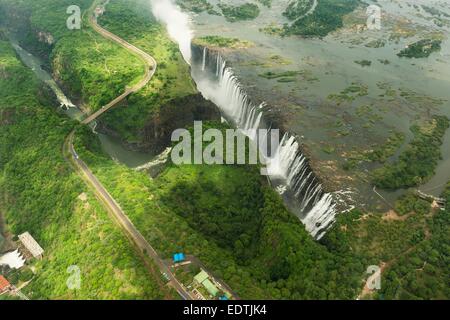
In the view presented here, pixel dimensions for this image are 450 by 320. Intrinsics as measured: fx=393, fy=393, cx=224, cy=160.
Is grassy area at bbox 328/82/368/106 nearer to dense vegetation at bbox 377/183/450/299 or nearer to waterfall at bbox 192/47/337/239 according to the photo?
waterfall at bbox 192/47/337/239

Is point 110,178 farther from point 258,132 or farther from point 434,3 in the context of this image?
point 434,3

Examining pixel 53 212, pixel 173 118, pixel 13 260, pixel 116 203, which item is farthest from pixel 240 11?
pixel 13 260

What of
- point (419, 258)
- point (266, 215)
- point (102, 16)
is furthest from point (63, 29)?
point (419, 258)

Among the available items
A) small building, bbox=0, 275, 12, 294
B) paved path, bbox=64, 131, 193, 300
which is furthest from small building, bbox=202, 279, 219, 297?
small building, bbox=0, 275, 12, 294

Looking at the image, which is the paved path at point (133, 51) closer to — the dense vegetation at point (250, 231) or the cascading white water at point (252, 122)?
the cascading white water at point (252, 122)

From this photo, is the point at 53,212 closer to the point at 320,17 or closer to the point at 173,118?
the point at 173,118
